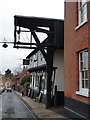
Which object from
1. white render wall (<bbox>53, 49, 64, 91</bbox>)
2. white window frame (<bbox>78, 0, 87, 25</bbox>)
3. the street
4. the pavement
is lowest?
the street

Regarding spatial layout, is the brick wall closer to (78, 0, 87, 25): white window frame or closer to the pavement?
(78, 0, 87, 25): white window frame

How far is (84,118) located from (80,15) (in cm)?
519

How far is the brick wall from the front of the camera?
29.2 ft

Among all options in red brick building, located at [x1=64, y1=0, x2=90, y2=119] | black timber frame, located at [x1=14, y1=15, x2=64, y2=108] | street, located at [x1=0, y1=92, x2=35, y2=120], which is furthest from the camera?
black timber frame, located at [x1=14, y1=15, x2=64, y2=108]

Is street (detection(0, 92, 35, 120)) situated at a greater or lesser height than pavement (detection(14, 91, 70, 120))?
lesser

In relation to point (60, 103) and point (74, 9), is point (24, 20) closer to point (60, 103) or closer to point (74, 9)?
point (74, 9)

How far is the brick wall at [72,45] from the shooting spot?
8.91 m

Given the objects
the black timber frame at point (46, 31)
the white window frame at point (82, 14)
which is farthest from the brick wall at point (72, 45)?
the black timber frame at point (46, 31)

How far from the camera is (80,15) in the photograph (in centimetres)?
946

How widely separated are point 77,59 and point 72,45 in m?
1.16

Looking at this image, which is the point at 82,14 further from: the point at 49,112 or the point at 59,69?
the point at 59,69

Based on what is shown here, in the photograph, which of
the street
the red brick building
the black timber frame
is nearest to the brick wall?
the red brick building

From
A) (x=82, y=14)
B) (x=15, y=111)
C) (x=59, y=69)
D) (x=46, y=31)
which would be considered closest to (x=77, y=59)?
(x=82, y=14)

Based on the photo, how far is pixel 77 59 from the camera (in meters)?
9.45
